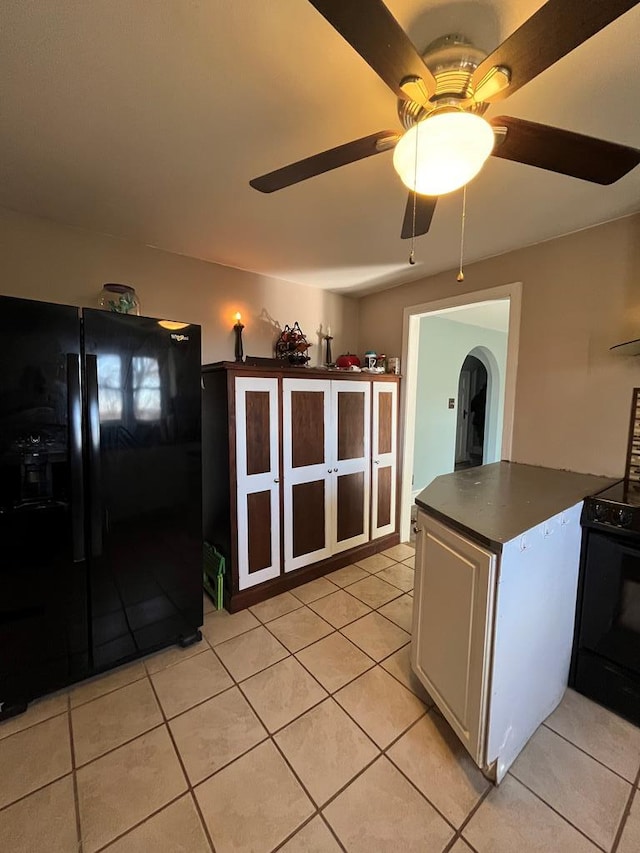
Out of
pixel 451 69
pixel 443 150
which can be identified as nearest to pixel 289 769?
pixel 443 150

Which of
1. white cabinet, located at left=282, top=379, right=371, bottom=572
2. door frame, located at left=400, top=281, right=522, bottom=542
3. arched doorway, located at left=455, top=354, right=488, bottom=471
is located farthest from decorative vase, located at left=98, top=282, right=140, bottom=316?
arched doorway, located at left=455, top=354, right=488, bottom=471

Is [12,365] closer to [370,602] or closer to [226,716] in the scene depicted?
[226,716]

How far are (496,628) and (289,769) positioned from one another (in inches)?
36.8

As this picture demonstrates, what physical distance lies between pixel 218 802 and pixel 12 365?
1.77 m

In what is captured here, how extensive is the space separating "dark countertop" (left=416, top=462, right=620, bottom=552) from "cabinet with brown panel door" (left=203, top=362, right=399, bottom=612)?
956 mm

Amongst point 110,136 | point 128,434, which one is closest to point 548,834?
point 128,434

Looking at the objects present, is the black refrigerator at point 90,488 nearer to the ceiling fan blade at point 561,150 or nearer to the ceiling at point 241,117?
the ceiling at point 241,117

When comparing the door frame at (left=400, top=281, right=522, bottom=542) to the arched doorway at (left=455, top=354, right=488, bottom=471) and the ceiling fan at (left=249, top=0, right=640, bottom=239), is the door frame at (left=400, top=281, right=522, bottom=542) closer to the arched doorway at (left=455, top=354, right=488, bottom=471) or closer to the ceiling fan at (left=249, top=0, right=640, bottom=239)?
the ceiling fan at (left=249, top=0, right=640, bottom=239)

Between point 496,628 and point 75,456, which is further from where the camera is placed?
point 75,456

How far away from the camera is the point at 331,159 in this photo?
1.07 metres

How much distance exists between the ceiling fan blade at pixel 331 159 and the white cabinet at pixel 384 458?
195 centimetres

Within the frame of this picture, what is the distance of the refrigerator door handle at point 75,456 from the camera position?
5.02 feet

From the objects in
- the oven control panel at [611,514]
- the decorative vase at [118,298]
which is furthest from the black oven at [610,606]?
the decorative vase at [118,298]

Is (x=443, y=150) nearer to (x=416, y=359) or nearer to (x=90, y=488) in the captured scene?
(x=90, y=488)
